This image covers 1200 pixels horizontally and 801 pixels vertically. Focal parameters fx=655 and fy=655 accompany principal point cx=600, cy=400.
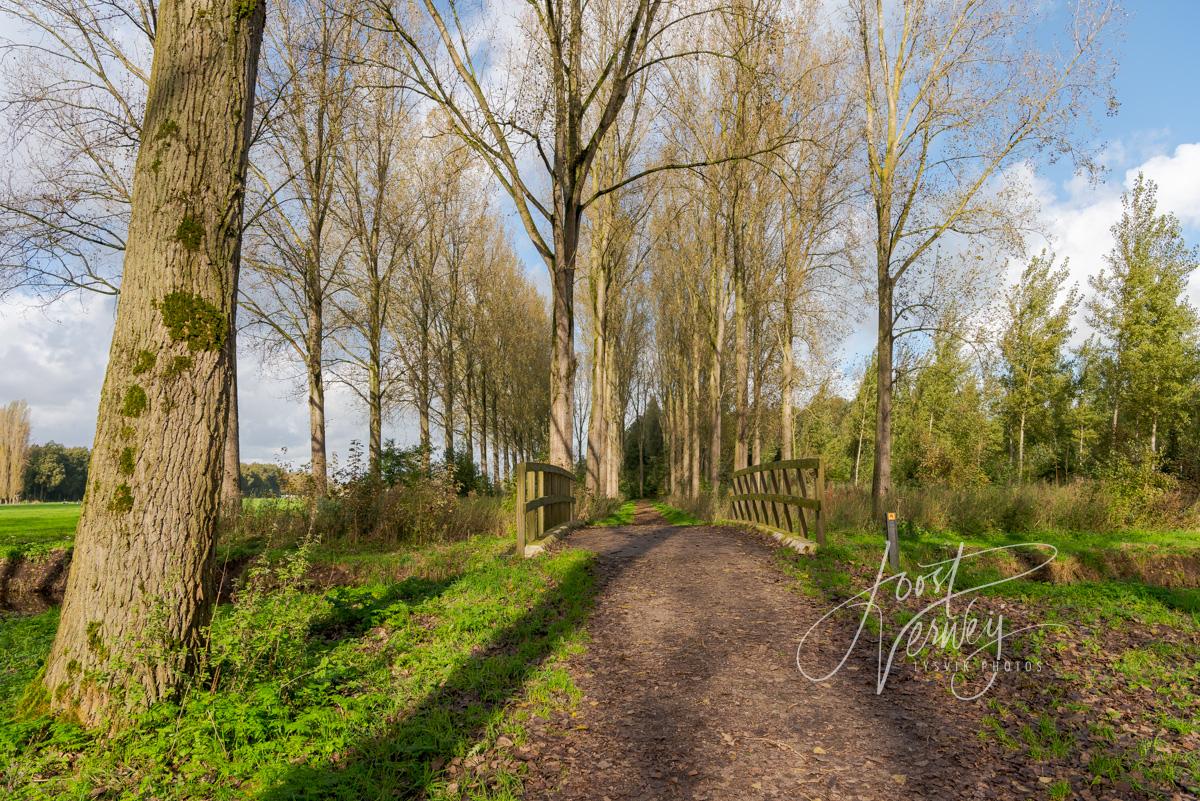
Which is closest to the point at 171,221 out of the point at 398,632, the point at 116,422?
the point at 116,422

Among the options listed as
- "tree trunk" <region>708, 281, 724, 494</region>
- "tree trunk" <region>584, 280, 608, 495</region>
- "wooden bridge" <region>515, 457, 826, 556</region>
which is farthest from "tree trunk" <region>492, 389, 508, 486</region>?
"wooden bridge" <region>515, 457, 826, 556</region>

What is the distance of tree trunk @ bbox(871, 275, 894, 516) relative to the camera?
14695 mm

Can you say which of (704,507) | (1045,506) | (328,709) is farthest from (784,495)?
(1045,506)

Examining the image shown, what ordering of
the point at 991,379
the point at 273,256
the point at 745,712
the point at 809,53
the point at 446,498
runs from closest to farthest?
the point at 745,712
the point at 446,498
the point at 273,256
the point at 809,53
the point at 991,379

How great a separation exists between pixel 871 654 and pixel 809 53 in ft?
62.5

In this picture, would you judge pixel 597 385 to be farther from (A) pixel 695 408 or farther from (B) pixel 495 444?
(B) pixel 495 444

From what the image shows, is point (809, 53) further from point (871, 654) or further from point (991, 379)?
point (991, 379)

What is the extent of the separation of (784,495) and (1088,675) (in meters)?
5.34

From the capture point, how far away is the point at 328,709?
4172 mm

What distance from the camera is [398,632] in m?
5.84

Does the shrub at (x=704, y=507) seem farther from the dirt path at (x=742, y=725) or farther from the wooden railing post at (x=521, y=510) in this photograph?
the dirt path at (x=742, y=725)

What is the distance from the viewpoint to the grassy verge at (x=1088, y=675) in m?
3.98

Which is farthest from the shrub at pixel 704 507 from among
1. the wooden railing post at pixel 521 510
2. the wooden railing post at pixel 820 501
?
the wooden railing post at pixel 521 510

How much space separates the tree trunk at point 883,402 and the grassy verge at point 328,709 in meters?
10.3
